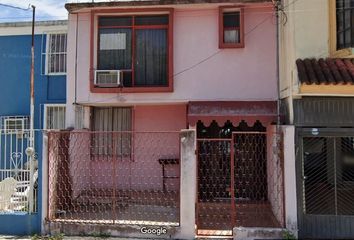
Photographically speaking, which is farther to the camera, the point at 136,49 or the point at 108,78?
the point at 136,49

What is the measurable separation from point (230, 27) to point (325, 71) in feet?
16.3

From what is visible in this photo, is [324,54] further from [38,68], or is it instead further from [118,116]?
[38,68]

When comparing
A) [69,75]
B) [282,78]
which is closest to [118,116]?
[69,75]

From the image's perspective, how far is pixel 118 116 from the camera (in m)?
16.2

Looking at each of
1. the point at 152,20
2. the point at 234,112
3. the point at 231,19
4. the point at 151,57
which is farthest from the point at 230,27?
the point at 234,112

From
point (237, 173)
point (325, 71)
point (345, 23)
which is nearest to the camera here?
point (325, 71)

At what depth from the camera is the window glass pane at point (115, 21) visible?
48.0 ft

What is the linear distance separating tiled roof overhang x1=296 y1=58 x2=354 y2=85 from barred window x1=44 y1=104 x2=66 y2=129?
11641 mm

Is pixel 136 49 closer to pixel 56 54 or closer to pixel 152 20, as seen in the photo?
pixel 152 20

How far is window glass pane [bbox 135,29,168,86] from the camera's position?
14.6 meters

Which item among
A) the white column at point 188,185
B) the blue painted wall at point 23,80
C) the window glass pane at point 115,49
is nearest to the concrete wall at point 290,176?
the white column at point 188,185

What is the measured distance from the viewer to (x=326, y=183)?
34.8ft

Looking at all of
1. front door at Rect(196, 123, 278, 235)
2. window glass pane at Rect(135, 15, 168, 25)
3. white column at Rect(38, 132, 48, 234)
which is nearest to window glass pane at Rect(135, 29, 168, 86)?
window glass pane at Rect(135, 15, 168, 25)

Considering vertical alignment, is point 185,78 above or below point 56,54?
below
